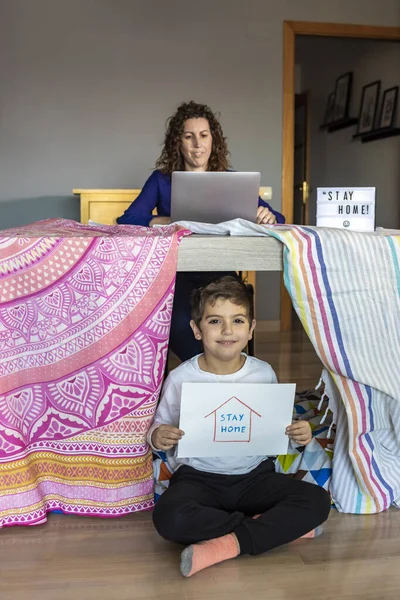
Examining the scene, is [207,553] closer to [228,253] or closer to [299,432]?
[299,432]

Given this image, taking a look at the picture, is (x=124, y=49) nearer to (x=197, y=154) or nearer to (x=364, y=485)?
(x=197, y=154)

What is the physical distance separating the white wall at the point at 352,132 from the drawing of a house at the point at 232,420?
11.1 feet

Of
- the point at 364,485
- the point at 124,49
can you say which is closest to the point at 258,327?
the point at 124,49

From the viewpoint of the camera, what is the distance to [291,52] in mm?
4082

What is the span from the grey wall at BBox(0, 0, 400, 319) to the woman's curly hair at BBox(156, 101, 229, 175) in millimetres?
1503

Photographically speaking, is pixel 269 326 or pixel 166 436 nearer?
pixel 166 436

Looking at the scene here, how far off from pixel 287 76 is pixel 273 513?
320 centimetres

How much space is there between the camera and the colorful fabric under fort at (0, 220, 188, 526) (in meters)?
1.53

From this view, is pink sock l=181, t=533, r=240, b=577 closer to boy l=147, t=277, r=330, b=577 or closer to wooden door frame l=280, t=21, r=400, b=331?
boy l=147, t=277, r=330, b=577

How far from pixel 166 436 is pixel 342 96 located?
15.3 ft

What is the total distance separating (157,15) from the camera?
3928 millimetres

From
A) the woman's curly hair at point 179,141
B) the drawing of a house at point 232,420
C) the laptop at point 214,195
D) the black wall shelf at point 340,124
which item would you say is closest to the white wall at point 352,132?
the black wall shelf at point 340,124

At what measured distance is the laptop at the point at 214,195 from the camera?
1.69 m

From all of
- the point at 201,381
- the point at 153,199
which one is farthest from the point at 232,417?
the point at 153,199
